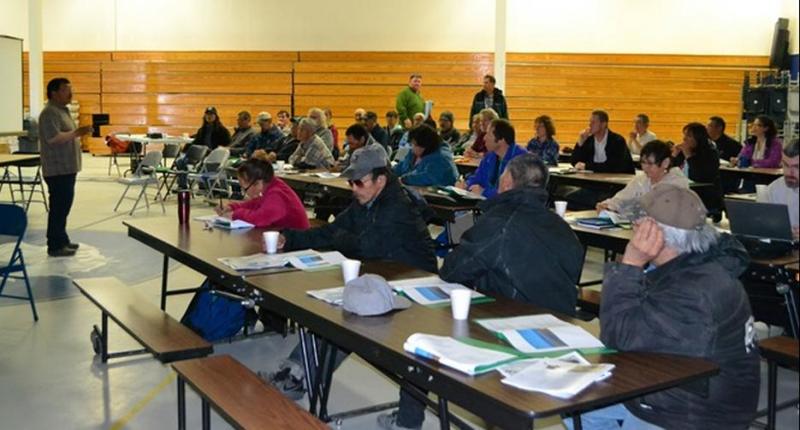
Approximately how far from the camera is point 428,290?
303cm

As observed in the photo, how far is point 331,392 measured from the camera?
4184 millimetres

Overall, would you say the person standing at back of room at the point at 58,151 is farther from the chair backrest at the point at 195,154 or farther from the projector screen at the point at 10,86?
the projector screen at the point at 10,86

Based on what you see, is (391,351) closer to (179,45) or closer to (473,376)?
(473,376)

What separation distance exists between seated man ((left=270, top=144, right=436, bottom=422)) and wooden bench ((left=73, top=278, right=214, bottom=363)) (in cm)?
59

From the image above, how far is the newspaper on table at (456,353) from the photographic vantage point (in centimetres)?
215

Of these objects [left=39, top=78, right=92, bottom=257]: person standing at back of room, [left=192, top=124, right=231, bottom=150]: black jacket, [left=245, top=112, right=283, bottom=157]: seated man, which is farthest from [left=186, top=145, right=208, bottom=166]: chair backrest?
[left=39, top=78, right=92, bottom=257]: person standing at back of room

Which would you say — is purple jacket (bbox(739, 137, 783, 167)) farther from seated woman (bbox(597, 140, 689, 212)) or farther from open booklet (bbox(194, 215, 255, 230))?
open booklet (bbox(194, 215, 255, 230))

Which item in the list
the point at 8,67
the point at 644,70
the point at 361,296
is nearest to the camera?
the point at 361,296

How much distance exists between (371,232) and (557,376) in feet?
6.52

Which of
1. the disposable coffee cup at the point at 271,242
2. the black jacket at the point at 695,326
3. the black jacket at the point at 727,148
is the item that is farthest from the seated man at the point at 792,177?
the black jacket at the point at 727,148

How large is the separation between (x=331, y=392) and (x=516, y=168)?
59.6 inches

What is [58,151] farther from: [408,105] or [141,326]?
[408,105]

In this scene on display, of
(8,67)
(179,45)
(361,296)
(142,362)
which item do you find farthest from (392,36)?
(361,296)

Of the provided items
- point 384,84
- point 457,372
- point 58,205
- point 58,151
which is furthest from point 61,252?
point 384,84
